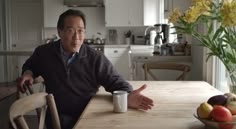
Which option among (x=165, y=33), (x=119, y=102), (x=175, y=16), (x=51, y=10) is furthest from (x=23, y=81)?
(x=51, y=10)

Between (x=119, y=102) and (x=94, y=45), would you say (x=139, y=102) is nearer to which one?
(x=119, y=102)

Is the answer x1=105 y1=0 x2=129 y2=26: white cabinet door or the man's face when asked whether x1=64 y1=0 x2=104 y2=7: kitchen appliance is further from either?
the man's face

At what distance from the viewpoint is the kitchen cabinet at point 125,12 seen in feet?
20.8

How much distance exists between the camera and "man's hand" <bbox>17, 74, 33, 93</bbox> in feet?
6.32

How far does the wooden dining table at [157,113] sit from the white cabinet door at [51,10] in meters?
4.92

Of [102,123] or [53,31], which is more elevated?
[53,31]

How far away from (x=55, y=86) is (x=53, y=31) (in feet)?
16.8

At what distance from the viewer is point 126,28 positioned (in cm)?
671

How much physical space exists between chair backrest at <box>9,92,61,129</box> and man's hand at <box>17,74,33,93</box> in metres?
0.35

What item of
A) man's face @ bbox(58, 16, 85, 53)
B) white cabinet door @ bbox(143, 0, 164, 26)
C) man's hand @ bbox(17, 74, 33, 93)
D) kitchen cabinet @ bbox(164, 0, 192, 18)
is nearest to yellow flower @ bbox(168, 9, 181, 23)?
man's face @ bbox(58, 16, 85, 53)

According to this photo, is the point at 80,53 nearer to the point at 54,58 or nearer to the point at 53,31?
the point at 54,58

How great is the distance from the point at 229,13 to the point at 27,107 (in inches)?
39.1

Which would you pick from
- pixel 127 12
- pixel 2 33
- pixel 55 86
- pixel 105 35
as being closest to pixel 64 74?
pixel 55 86

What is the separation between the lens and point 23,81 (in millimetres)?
1947
